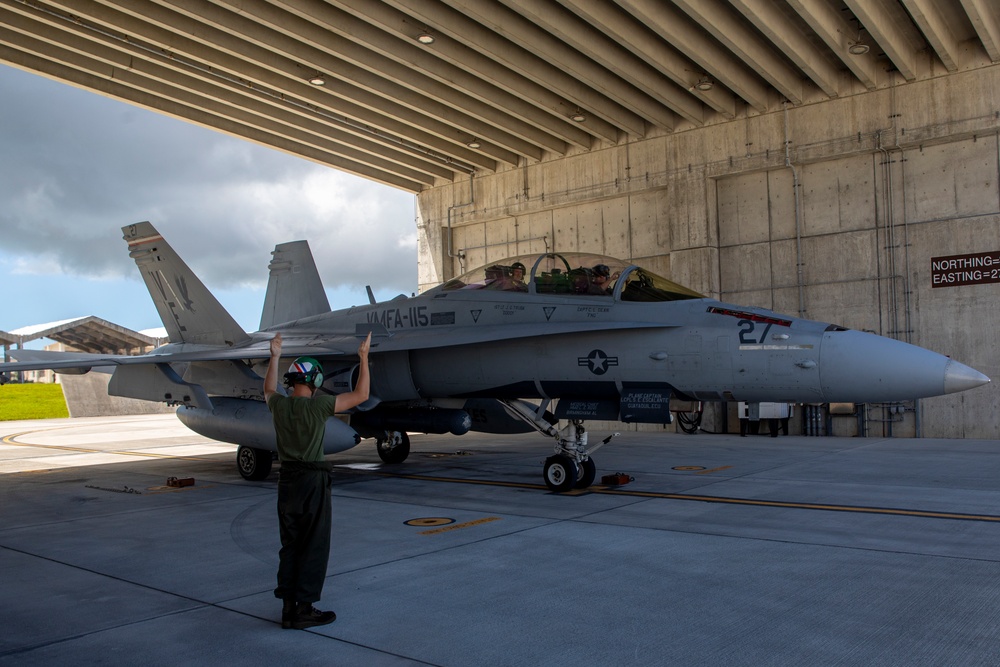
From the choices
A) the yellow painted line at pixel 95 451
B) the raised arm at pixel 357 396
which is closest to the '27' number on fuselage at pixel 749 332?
the raised arm at pixel 357 396

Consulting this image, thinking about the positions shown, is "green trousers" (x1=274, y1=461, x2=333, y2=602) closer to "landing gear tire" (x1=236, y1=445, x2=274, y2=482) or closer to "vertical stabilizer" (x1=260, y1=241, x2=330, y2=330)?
"landing gear tire" (x1=236, y1=445, x2=274, y2=482)

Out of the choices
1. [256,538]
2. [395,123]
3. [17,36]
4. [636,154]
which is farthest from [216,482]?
[636,154]

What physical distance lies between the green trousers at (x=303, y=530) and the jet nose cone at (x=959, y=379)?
5.36m

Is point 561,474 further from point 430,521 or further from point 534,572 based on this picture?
point 534,572

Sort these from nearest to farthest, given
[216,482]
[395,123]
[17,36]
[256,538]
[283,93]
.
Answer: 1. [256,538]
2. [216,482]
3. [17,36]
4. [283,93]
5. [395,123]

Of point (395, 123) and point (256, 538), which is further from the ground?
point (395, 123)

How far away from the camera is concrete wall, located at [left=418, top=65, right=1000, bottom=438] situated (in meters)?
15.2

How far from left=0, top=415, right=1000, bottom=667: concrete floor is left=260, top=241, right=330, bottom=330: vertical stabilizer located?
4869 millimetres

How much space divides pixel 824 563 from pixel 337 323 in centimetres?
786

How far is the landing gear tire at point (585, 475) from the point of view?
8531 mm

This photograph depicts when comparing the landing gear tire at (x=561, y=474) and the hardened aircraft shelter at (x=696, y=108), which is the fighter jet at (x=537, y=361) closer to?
the landing gear tire at (x=561, y=474)

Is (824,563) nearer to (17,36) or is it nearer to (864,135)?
(864,135)

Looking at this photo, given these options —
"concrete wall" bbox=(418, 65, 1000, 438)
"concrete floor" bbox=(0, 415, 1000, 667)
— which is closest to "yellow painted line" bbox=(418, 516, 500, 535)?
"concrete floor" bbox=(0, 415, 1000, 667)

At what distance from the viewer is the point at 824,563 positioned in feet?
16.6
